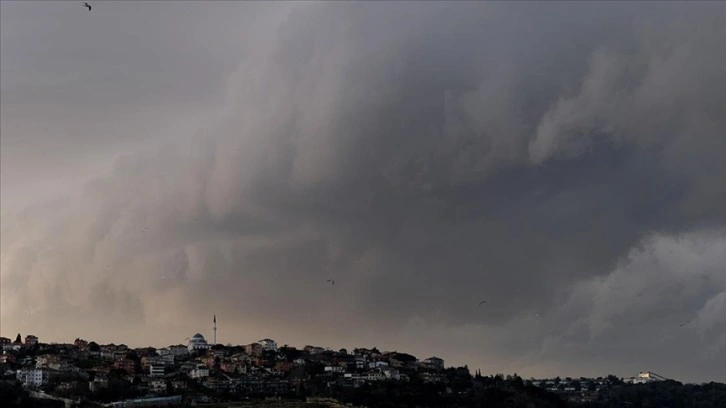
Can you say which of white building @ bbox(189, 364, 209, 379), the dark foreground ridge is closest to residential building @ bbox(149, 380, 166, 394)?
the dark foreground ridge

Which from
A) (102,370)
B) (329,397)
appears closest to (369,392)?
(329,397)

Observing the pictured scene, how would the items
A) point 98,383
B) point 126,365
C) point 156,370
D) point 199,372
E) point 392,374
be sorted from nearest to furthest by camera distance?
point 98,383 < point 199,372 < point 156,370 < point 126,365 < point 392,374

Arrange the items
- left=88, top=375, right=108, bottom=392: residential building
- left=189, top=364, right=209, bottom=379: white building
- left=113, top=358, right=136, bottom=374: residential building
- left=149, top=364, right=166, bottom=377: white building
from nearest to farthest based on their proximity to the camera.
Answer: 1. left=88, top=375, right=108, bottom=392: residential building
2. left=189, top=364, right=209, bottom=379: white building
3. left=149, top=364, right=166, bottom=377: white building
4. left=113, top=358, right=136, bottom=374: residential building

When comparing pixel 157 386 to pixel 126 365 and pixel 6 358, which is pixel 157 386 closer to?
pixel 126 365

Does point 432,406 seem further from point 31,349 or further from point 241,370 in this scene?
point 31,349

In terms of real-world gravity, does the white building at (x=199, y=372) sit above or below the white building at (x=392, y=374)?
above

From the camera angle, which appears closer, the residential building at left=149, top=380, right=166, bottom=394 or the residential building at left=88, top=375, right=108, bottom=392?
the residential building at left=88, top=375, right=108, bottom=392

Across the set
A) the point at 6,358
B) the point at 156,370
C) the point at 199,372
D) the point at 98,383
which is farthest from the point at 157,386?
the point at 6,358

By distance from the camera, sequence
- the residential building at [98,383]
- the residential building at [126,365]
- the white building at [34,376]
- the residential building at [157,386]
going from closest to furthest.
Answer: the residential building at [98,383] < the residential building at [157,386] < the white building at [34,376] < the residential building at [126,365]

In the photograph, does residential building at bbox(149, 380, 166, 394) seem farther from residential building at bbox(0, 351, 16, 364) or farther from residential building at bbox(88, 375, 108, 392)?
residential building at bbox(0, 351, 16, 364)

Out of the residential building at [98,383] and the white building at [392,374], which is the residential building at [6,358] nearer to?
the residential building at [98,383]

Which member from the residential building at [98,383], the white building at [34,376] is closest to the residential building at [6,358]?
the white building at [34,376]
